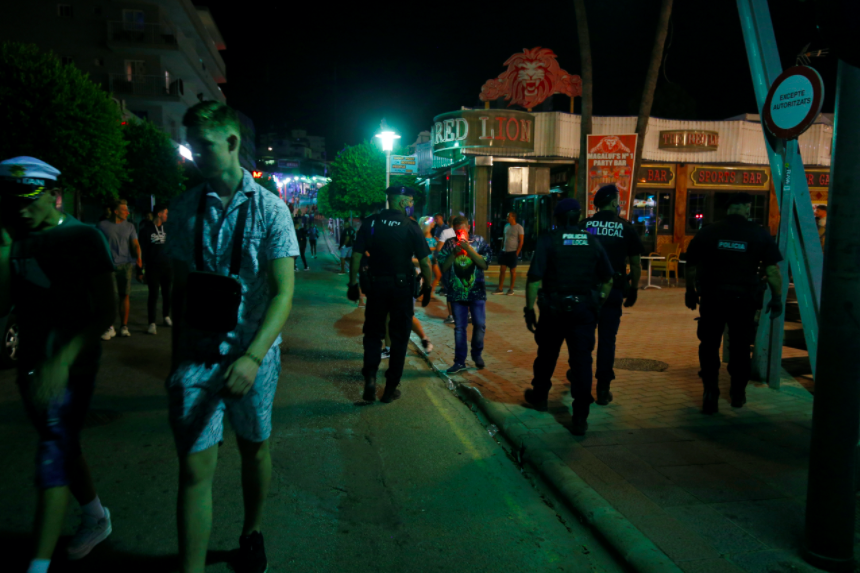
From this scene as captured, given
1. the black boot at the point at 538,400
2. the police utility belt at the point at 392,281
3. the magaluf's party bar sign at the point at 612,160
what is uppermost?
the magaluf's party bar sign at the point at 612,160

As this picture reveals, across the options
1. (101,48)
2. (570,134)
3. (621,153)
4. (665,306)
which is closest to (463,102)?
(570,134)

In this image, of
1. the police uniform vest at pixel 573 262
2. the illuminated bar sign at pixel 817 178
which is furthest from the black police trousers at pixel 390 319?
the illuminated bar sign at pixel 817 178

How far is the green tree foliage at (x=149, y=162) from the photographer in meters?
32.7

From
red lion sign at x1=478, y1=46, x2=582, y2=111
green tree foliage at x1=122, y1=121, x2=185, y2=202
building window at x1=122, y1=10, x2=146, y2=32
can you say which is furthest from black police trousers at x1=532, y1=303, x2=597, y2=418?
building window at x1=122, y1=10, x2=146, y2=32

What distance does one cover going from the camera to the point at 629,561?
3.01 metres

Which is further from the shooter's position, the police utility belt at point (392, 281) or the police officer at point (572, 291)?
the police utility belt at point (392, 281)

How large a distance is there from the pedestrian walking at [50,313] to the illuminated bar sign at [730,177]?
23.2m

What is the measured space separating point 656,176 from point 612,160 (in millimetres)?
8438

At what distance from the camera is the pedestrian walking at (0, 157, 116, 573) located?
2666mm

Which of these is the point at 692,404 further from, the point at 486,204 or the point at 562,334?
the point at 486,204

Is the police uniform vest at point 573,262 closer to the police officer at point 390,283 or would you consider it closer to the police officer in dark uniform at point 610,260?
the police officer in dark uniform at point 610,260

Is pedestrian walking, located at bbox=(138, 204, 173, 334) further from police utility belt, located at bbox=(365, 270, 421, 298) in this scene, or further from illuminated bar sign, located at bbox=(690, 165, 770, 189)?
illuminated bar sign, located at bbox=(690, 165, 770, 189)

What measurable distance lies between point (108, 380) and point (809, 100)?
23.4 feet

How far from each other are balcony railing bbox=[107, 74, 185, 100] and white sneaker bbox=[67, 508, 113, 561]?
45.4 meters
